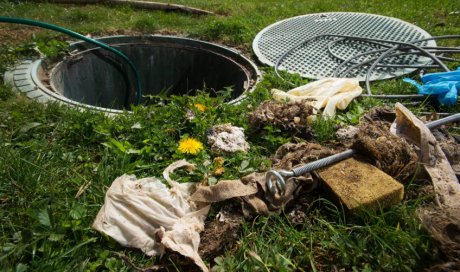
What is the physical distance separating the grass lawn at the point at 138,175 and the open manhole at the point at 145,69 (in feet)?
1.23

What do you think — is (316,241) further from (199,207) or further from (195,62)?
(195,62)

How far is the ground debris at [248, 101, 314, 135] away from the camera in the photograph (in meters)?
2.59

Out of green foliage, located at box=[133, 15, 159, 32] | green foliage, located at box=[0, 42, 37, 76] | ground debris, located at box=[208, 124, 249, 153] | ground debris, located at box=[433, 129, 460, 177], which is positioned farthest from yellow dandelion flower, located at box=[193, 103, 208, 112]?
green foliage, located at box=[133, 15, 159, 32]

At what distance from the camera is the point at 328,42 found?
4.38m

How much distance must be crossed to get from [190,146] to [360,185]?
104cm

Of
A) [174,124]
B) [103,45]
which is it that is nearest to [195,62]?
[103,45]

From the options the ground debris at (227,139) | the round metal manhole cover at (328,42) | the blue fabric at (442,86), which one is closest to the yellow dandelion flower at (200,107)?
the ground debris at (227,139)

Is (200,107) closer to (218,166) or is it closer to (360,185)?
(218,166)

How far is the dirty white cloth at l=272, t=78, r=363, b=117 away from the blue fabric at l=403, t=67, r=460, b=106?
564mm

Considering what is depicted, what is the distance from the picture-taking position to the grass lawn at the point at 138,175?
1.67 meters

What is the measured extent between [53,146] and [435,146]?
87.5 inches

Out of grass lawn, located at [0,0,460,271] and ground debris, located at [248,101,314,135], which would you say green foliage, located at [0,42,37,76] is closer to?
grass lawn, located at [0,0,460,271]

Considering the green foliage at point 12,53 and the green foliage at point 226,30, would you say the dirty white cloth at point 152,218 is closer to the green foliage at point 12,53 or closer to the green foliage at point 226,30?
the green foliage at point 12,53

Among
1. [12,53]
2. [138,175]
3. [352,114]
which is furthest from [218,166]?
[12,53]
